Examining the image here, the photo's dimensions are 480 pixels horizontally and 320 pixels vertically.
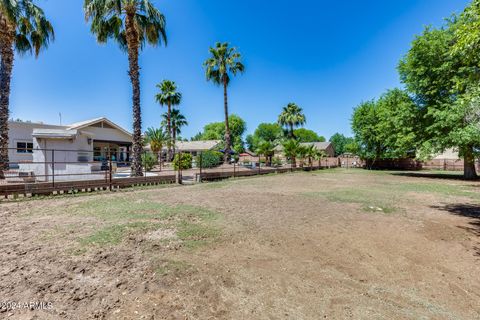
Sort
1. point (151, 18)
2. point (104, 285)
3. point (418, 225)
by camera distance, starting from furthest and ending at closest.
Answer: point (151, 18) → point (418, 225) → point (104, 285)

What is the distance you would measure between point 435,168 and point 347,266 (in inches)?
1448

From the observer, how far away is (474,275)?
3283 millimetres

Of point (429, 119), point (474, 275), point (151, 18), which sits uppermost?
point (151, 18)

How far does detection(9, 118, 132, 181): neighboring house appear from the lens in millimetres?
11053

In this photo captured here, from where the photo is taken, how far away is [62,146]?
45.8 feet

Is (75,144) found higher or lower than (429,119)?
lower

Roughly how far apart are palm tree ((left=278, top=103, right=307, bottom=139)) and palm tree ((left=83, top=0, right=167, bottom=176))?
33455mm

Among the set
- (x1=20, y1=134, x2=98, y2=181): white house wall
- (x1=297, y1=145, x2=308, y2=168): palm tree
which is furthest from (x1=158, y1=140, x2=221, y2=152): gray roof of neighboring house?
(x1=20, y1=134, x2=98, y2=181): white house wall

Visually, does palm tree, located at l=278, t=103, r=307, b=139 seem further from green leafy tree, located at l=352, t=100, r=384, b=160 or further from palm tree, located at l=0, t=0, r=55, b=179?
palm tree, located at l=0, t=0, r=55, b=179

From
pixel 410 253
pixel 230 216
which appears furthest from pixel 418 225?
pixel 230 216

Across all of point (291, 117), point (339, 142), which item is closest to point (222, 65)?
point (291, 117)

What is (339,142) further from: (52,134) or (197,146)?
(52,134)

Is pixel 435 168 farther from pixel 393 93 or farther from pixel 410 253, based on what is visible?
pixel 410 253

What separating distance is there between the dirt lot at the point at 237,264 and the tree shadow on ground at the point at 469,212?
76 mm
